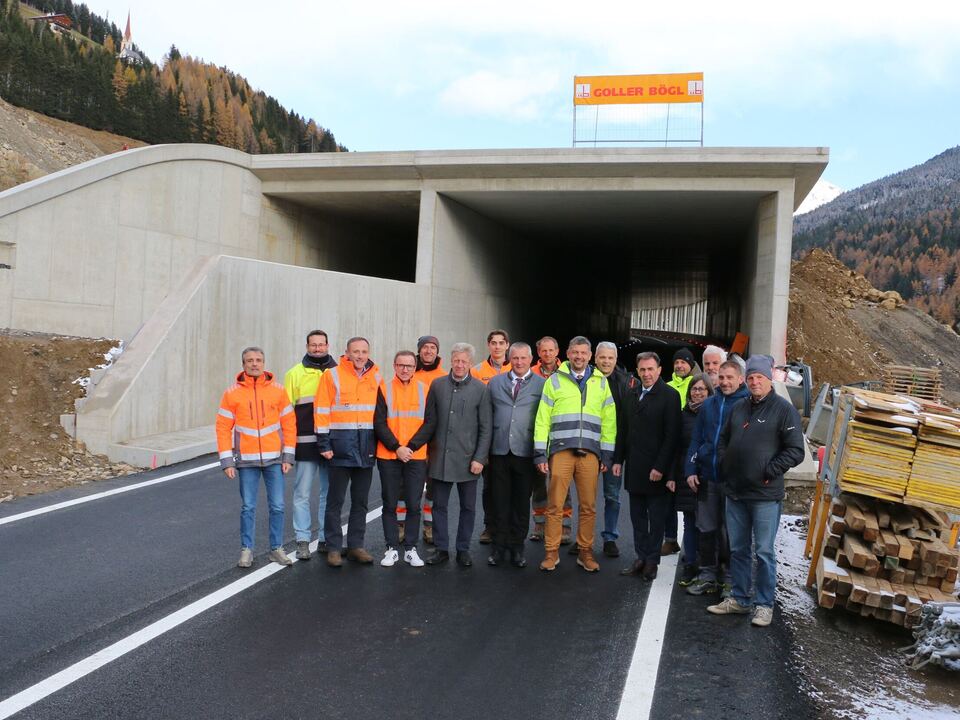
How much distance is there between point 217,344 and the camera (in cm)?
1173

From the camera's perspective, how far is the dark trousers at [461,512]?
6.09 m

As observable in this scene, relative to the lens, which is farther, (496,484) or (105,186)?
(105,186)

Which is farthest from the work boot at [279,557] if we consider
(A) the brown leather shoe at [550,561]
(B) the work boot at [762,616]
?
(B) the work boot at [762,616]

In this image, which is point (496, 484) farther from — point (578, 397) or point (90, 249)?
point (90, 249)

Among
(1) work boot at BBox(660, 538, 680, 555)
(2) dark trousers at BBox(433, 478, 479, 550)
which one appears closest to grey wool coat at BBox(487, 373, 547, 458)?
(2) dark trousers at BBox(433, 478, 479, 550)

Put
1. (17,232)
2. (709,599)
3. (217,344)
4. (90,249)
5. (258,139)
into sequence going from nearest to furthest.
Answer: (709,599) → (217,344) → (17,232) → (90,249) → (258,139)

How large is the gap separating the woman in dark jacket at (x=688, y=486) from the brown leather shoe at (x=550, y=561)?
1.00m

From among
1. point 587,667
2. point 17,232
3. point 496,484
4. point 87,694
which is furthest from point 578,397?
point 17,232

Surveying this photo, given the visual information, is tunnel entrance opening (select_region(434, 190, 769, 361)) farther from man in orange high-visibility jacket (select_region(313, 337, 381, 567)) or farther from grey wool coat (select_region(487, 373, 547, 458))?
man in orange high-visibility jacket (select_region(313, 337, 381, 567))

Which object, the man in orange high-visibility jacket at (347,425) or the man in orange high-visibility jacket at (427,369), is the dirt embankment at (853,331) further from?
the man in orange high-visibility jacket at (347,425)

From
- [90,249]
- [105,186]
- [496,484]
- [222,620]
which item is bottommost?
[222,620]

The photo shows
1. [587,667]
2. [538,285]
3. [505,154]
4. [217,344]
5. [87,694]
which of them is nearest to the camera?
[87,694]

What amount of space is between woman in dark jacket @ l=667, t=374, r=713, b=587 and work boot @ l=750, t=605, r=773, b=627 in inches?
28.4

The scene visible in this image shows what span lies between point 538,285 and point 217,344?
18763 mm
